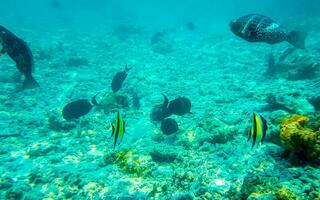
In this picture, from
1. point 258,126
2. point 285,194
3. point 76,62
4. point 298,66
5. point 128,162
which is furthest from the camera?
point 76,62

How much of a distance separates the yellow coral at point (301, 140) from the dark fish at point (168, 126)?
419 centimetres

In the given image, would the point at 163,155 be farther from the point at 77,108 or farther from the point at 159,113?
the point at 77,108

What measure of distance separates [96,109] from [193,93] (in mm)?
4993

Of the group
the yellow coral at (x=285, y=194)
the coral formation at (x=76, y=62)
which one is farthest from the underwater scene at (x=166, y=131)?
the coral formation at (x=76, y=62)

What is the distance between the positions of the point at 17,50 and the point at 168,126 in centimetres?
460

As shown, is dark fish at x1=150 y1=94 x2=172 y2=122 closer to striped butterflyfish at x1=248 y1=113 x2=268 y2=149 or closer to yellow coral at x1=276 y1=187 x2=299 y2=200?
striped butterflyfish at x1=248 y1=113 x2=268 y2=149

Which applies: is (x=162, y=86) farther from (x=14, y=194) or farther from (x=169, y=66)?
(x=14, y=194)

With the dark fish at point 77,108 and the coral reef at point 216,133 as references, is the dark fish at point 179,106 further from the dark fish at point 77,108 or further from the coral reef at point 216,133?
the dark fish at point 77,108

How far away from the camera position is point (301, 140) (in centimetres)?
447

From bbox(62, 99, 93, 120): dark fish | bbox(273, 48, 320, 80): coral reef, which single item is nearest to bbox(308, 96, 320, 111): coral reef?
bbox(273, 48, 320, 80): coral reef

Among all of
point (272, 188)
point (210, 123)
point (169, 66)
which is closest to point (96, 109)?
point (210, 123)

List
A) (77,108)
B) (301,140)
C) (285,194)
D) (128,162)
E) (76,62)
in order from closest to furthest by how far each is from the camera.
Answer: (285,194)
(301,140)
(128,162)
(77,108)
(76,62)

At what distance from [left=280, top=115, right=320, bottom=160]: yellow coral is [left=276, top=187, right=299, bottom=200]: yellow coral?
2.97 ft

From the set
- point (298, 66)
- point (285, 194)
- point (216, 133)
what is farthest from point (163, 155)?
point (298, 66)
